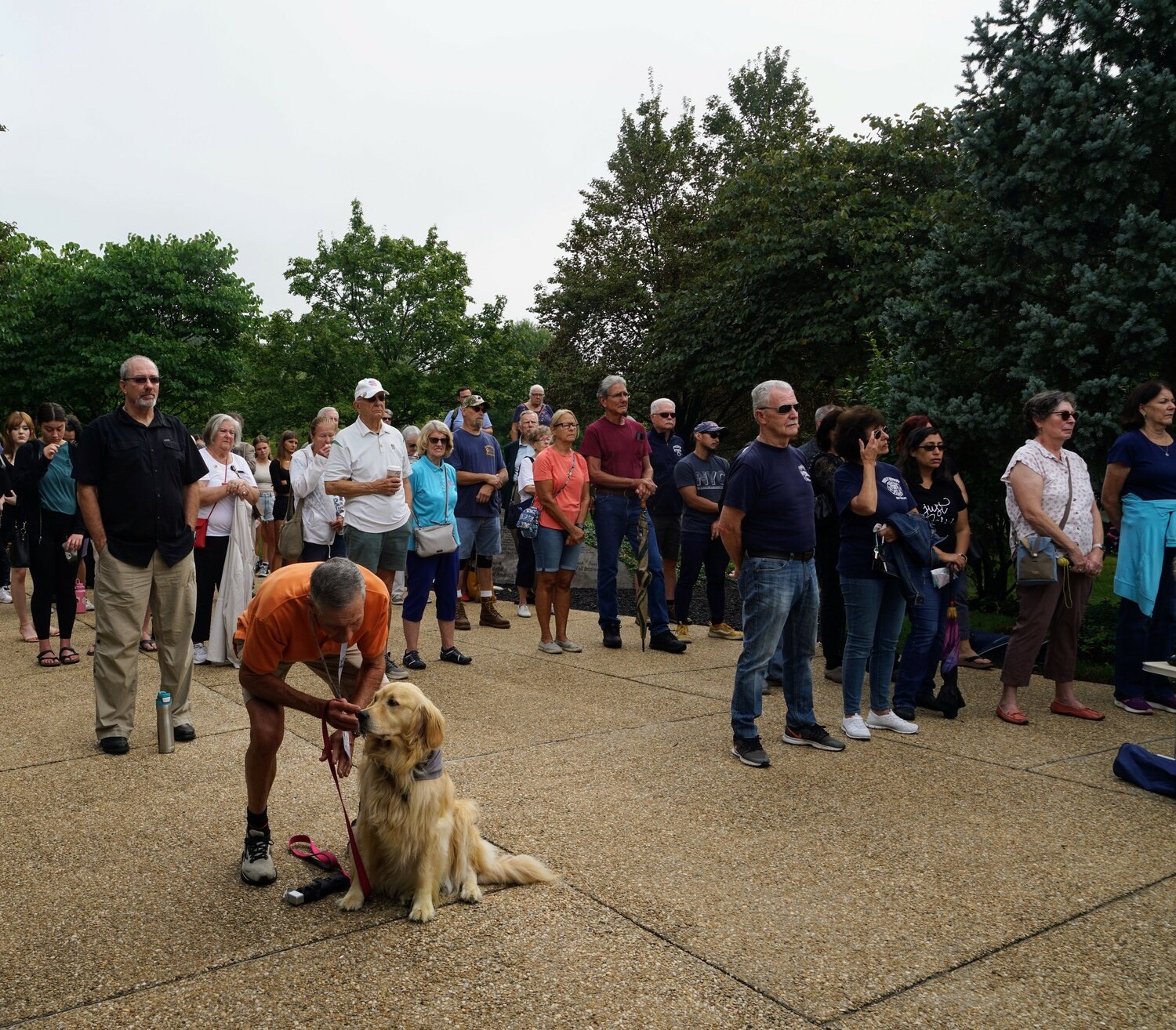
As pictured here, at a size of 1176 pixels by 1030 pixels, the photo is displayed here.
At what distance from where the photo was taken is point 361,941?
344 cm

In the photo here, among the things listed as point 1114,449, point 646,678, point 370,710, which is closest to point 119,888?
→ point 370,710

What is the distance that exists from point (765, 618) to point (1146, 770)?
2052 millimetres

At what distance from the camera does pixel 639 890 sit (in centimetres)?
387

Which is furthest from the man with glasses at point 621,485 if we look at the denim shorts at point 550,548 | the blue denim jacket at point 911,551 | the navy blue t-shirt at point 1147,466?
the navy blue t-shirt at point 1147,466

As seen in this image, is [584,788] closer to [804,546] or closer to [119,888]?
[804,546]

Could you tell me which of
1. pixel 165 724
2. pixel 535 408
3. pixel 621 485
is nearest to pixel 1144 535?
pixel 621 485

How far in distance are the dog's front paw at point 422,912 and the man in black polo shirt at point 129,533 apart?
2903 mm

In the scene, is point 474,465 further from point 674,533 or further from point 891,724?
point 891,724

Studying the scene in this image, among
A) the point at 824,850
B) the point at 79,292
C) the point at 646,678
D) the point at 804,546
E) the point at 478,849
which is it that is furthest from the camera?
the point at 79,292

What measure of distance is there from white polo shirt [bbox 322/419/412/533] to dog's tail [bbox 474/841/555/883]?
3.88 meters

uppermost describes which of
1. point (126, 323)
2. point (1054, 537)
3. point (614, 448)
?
point (126, 323)

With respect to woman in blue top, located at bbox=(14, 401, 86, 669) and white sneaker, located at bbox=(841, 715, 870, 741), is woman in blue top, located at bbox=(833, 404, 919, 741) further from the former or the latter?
woman in blue top, located at bbox=(14, 401, 86, 669)

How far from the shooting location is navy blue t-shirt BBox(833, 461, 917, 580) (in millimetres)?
6055

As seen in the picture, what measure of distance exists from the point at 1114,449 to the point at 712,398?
85.9 feet
